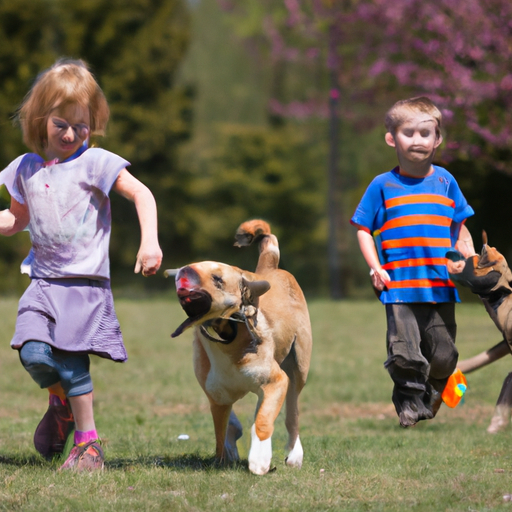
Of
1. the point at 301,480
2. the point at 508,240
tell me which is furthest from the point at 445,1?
the point at 301,480

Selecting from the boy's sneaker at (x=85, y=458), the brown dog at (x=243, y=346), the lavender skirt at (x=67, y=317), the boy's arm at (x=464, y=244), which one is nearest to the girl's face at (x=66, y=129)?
the lavender skirt at (x=67, y=317)

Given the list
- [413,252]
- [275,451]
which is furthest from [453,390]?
[275,451]

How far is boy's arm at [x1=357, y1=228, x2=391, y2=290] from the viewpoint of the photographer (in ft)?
16.7

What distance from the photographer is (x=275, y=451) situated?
228 inches

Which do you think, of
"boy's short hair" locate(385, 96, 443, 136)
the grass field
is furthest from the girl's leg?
"boy's short hair" locate(385, 96, 443, 136)

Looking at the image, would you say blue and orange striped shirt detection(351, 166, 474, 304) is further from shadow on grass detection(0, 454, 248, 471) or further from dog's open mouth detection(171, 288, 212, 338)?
A: shadow on grass detection(0, 454, 248, 471)

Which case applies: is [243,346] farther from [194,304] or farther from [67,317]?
[67,317]

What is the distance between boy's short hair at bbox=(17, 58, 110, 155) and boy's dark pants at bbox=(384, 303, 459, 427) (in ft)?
6.88

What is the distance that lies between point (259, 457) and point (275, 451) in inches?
43.1

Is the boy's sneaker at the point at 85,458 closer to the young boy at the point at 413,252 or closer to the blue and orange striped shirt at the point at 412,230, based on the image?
the young boy at the point at 413,252

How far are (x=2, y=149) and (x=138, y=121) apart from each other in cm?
538

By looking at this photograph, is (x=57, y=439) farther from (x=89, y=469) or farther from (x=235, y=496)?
(x=235, y=496)

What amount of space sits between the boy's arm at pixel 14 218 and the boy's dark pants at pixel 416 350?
223cm

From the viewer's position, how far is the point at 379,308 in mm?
21516
